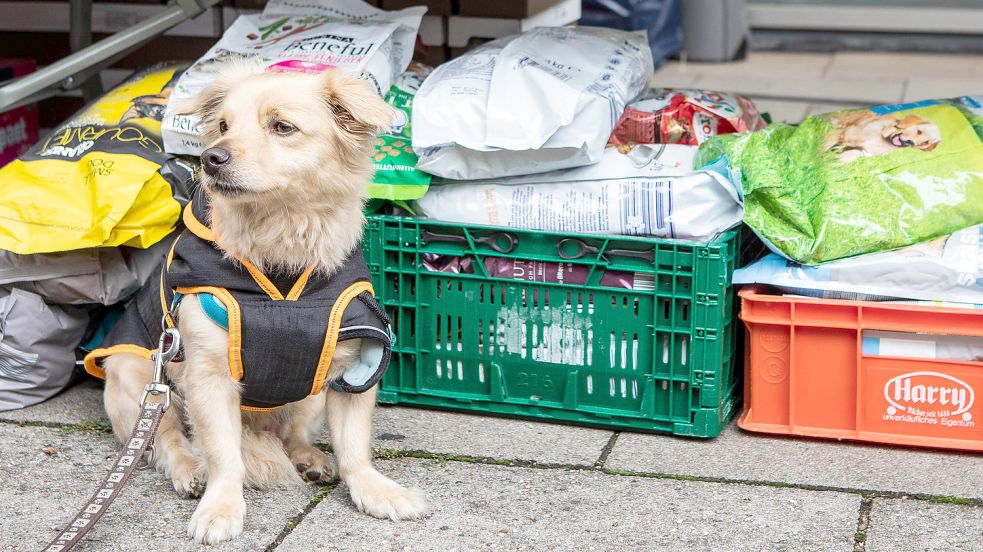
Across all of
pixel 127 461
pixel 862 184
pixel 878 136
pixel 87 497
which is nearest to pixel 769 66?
pixel 878 136

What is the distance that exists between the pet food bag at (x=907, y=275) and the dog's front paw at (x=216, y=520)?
1488 mm

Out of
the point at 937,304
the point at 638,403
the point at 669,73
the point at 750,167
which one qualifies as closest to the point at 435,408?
the point at 638,403

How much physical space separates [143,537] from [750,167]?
1.78m

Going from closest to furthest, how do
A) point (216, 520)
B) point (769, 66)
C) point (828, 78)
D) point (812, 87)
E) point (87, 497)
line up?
point (216, 520)
point (87, 497)
point (812, 87)
point (828, 78)
point (769, 66)

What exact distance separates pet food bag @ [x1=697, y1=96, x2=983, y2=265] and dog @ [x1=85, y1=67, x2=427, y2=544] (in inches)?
41.2

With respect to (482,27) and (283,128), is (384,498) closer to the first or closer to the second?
(283,128)

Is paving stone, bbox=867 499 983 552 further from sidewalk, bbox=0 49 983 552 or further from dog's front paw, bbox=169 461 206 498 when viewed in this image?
dog's front paw, bbox=169 461 206 498

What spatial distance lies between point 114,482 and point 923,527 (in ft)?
5.97

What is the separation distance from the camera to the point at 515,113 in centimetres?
303

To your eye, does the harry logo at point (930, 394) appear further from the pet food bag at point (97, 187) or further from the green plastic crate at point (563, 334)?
the pet food bag at point (97, 187)

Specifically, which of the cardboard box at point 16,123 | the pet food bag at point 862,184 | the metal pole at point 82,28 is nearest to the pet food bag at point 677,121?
the pet food bag at point 862,184

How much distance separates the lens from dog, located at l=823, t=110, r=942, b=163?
305 cm

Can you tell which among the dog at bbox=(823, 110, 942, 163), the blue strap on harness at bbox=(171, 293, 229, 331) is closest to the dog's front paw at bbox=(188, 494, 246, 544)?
the blue strap on harness at bbox=(171, 293, 229, 331)

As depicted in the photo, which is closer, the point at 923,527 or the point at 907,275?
the point at 923,527
